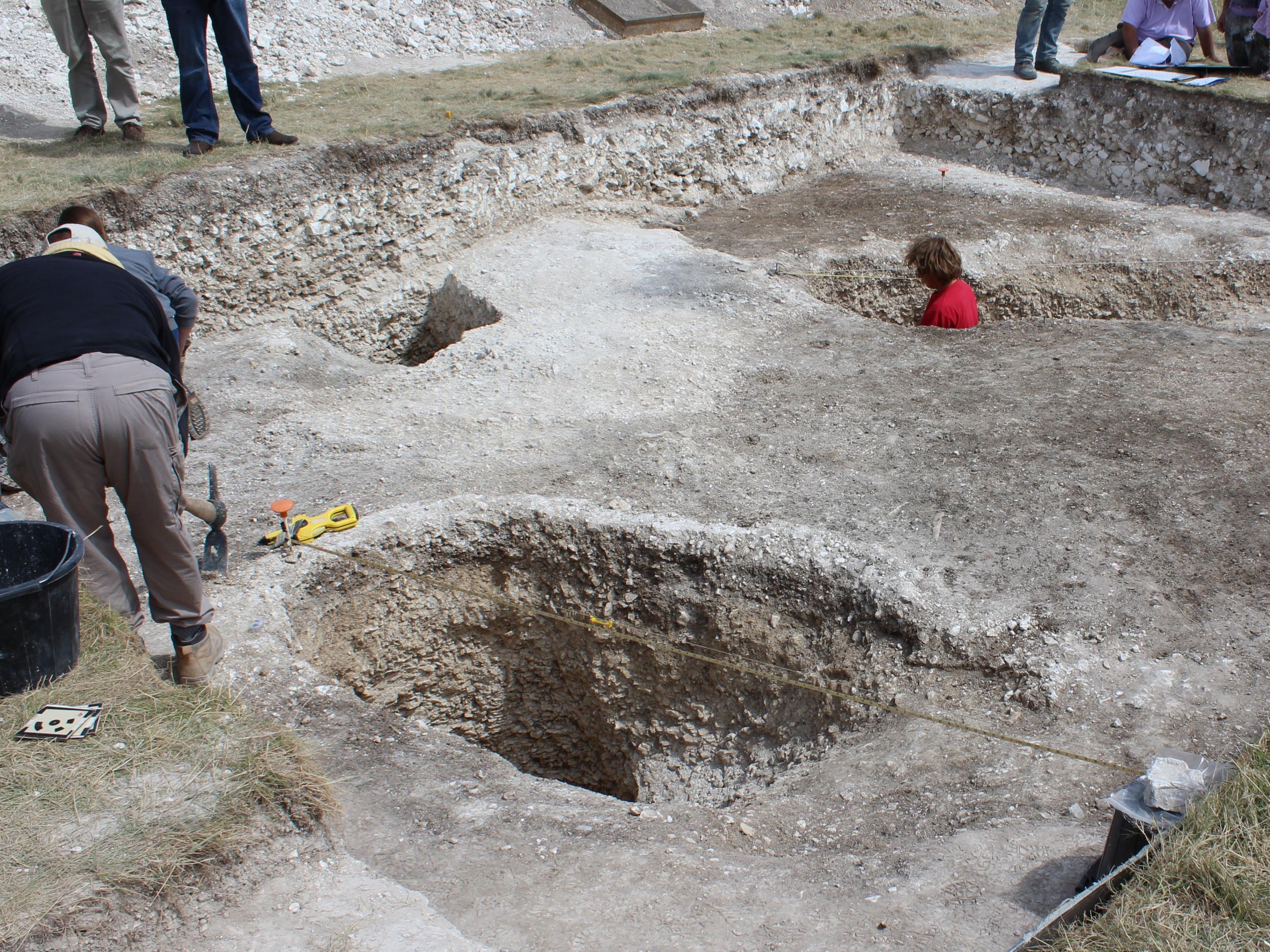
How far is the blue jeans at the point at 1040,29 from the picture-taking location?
29.3 feet

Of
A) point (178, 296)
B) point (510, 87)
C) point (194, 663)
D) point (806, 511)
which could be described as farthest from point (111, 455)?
point (510, 87)

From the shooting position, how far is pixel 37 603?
286 centimetres

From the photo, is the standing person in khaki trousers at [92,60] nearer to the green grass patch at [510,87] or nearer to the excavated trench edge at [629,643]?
the green grass patch at [510,87]

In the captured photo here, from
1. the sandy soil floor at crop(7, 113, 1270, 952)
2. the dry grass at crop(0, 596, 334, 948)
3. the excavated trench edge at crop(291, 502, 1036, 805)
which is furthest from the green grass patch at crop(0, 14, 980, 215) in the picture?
the dry grass at crop(0, 596, 334, 948)

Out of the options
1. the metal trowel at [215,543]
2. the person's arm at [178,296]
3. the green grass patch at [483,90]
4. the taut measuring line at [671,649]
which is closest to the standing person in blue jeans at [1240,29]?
the green grass patch at [483,90]

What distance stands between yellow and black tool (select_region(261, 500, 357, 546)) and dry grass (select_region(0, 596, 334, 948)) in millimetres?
955

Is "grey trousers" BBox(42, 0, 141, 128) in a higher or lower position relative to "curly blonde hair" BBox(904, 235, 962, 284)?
higher

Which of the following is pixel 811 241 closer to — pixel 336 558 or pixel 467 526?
pixel 467 526

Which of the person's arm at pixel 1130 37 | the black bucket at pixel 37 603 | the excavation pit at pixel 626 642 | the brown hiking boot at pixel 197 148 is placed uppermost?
A: the person's arm at pixel 1130 37

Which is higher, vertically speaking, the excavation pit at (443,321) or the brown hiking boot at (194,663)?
the excavation pit at (443,321)

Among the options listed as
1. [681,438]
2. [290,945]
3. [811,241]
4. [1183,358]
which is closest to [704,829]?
[290,945]

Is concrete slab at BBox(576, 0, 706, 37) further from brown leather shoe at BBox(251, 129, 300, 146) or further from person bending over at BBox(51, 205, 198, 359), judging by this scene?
person bending over at BBox(51, 205, 198, 359)

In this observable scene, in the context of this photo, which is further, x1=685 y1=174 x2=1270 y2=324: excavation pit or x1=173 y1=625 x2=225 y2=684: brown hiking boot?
x1=685 y1=174 x2=1270 y2=324: excavation pit

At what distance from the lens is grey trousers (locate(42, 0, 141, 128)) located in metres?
6.48
